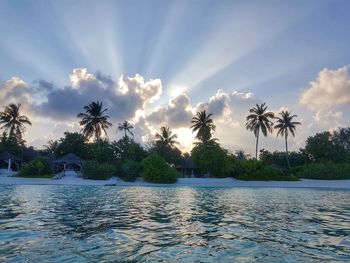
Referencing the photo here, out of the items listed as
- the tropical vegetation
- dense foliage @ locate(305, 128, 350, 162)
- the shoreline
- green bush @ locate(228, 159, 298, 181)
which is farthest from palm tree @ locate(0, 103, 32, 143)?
dense foliage @ locate(305, 128, 350, 162)

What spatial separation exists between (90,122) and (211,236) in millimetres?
52625

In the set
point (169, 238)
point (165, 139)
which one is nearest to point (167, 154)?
point (165, 139)

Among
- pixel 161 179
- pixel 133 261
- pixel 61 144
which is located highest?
pixel 61 144

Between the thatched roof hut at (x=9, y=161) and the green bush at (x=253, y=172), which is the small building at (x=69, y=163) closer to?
the thatched roof hut at (x=9, y=161)

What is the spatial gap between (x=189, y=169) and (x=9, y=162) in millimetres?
29607

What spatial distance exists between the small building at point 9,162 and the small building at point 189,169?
26.6 m

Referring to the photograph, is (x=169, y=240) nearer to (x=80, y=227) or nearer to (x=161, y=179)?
(x=80, y=227)

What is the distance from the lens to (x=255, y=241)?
7809 millimetres

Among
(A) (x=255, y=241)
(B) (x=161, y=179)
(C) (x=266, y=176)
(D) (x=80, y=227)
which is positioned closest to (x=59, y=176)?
(B) (x=161, y=179)

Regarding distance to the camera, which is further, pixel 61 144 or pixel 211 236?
pixel 61 144

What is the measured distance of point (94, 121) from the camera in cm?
5881

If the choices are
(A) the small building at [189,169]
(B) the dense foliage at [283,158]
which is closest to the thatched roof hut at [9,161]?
(A) the small building at [189,169]

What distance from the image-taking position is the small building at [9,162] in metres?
52.0

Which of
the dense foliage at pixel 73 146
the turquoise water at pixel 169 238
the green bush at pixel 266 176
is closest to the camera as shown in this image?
the turquoise water at pixel 169 238
